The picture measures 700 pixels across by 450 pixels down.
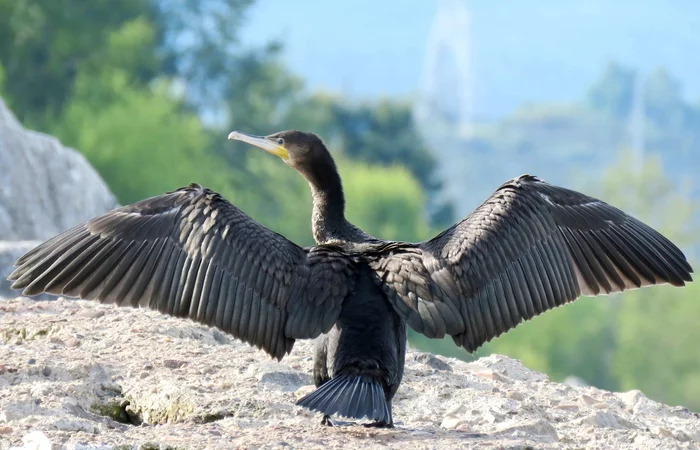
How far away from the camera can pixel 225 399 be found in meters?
6.91

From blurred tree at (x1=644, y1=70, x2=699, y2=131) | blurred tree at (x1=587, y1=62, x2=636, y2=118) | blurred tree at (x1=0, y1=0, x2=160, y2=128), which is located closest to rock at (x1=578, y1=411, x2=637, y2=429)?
blurred tree at (x1=0, y1=0, x2=160, y2=128)

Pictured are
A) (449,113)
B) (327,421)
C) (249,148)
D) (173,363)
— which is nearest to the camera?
(327,421)

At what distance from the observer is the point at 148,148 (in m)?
47.8

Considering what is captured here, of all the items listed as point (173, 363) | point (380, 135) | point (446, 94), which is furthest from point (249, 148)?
point (446, 94)

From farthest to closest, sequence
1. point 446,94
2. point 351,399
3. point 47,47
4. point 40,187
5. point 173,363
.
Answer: point 446,94, point 47,47, point 40,187, point 173,363, point 351,399

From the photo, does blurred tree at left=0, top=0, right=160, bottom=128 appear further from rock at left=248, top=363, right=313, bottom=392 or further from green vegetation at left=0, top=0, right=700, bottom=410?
rock at left=248, top=363, right=313, bottom=392

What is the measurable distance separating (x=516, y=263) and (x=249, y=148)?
57716 millimetres

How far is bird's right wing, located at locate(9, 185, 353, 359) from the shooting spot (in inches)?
258

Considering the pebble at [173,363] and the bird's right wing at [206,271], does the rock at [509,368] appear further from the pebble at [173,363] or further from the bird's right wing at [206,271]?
the bird's right wing at [206,271]

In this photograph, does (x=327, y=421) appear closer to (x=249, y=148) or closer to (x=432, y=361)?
(x=432, y=361)

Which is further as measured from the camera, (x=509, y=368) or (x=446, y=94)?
(x=446, y=94)

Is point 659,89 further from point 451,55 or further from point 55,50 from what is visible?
point 55,50

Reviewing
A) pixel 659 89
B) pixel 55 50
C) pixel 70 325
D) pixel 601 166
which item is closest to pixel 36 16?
pixel 55 50

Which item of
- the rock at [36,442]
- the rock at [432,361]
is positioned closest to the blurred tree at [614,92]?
the rock at [432,361]
